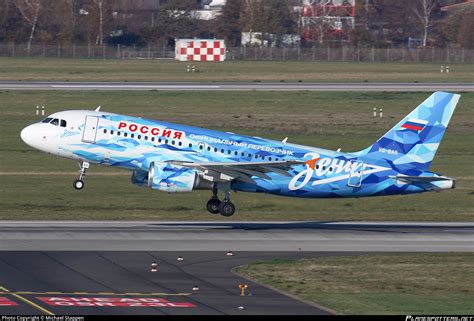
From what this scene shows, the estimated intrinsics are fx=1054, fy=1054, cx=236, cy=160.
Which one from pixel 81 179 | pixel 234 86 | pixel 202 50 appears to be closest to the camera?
pixel 81 179

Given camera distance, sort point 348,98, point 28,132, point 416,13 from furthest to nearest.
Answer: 1. point 416,13
2. point 348,98
3. point 28,132

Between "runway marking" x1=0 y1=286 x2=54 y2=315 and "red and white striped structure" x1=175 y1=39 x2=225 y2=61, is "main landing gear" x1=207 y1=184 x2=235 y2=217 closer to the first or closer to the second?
"runway marking" x1=0 y1=286 x2=54 y2=315

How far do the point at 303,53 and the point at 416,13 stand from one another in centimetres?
3926

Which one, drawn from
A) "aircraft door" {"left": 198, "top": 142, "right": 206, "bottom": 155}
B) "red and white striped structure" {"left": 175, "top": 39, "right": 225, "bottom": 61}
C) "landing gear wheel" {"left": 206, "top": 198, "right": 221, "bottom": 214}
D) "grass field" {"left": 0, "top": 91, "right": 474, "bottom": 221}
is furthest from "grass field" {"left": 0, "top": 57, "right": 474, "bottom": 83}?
"aircraft door" {"left": 198, "top": 142, "right": 206, "bottom": 155}

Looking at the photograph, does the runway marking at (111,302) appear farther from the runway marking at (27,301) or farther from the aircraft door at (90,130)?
the aircraft door at (90,130)

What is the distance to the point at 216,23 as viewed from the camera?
7446 inches

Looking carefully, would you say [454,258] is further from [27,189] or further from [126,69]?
[126,69]

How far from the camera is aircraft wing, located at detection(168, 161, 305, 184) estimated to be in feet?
165

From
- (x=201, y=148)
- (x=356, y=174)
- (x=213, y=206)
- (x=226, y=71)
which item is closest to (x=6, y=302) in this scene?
(x=201, y=148)

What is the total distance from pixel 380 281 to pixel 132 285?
909 centimetres

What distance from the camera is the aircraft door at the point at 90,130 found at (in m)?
51.3

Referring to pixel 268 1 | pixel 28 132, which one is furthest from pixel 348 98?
pixel 268 1

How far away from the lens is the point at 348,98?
99.8 m

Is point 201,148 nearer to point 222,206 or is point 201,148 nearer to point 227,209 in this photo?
point 222,206
